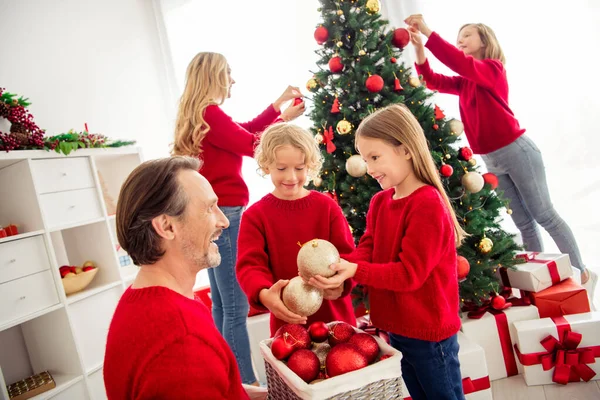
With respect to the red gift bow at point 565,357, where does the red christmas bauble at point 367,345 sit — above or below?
above

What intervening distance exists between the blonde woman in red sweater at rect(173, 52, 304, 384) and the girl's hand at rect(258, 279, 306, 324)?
941mm

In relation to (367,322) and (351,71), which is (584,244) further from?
(351,71)

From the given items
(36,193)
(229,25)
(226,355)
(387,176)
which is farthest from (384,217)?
(229,25)

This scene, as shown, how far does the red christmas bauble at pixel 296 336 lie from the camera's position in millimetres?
1161

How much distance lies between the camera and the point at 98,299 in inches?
109

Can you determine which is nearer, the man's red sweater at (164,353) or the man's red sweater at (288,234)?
the man's red sweater at (164,353)

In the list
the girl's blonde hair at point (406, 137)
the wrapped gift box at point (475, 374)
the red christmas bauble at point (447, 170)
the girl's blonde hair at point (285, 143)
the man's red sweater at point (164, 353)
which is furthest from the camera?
the red christmas bauble at point (447, 170)

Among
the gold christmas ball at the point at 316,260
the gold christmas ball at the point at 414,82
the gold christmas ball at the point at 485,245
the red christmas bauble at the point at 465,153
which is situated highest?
the gold christmas ball at the point at 414,82

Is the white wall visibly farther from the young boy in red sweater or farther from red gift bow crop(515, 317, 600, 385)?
red gift bow crop(515, 317, 600, 385)

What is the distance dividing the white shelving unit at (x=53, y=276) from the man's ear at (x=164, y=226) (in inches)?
70.8

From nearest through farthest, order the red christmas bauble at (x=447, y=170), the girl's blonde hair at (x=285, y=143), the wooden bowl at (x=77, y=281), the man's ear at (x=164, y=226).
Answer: the man's ear at (x=164, y=226) → the girl's blonde hair at (x=285, y=143) → the red christmas bauble at (x=447, y=170) → the wooden bowl at (x=77, y=281)

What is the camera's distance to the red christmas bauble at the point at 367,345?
1.10 m

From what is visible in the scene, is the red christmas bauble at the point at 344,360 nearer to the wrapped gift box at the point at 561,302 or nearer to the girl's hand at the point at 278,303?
the girl's hand at the point at 278,303

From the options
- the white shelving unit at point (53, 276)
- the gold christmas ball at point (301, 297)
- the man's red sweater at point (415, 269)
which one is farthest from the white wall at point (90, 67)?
the man's red sweater at point (415, 269)
